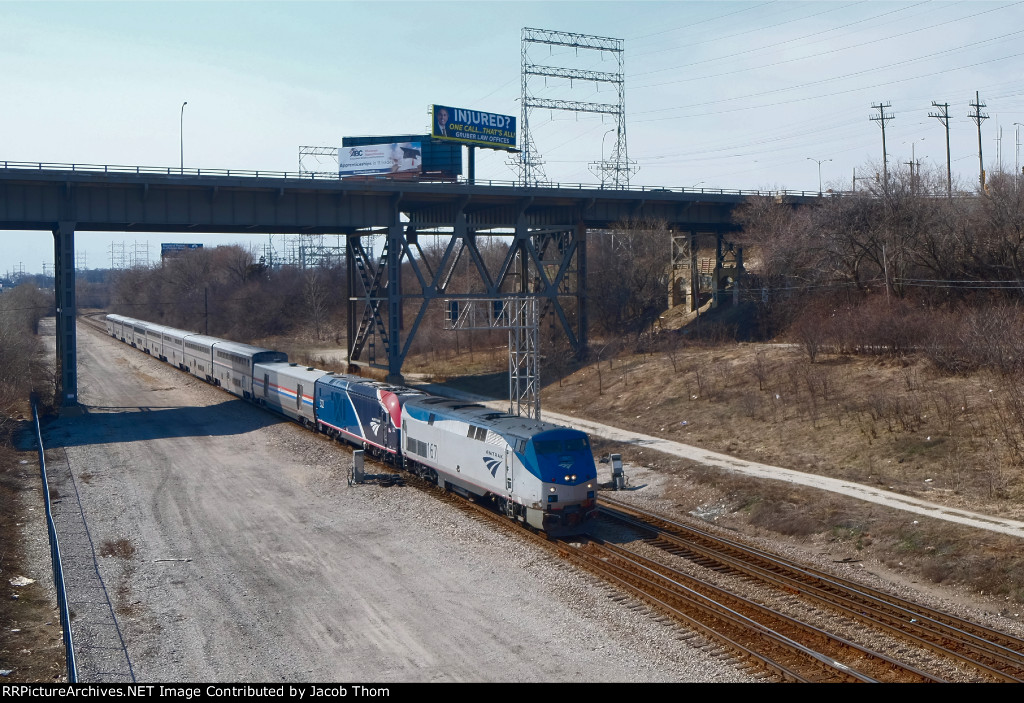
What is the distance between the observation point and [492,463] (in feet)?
77.6

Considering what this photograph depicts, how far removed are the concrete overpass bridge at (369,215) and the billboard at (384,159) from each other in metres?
8.91

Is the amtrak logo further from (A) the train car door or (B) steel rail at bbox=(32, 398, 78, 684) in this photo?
(B) steel rail at bbox=(32, 398, 78, 684)

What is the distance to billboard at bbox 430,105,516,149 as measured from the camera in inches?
2313

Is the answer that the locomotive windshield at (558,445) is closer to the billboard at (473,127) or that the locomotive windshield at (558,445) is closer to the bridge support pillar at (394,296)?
the bridge support pillar at (394,296)

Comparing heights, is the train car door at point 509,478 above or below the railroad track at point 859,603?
above

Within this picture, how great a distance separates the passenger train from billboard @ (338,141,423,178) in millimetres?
22360

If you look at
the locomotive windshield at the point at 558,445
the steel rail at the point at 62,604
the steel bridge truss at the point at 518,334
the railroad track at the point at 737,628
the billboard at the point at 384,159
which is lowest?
the railroad track at the point at 737,628

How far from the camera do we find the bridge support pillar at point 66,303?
140 ft

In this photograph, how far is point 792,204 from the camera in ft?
192

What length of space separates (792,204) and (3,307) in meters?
66.3

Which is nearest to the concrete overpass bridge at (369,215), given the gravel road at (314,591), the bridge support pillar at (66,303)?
the bridge support pillar at (66,303)

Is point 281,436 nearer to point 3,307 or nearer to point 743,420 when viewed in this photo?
A: point 743,420

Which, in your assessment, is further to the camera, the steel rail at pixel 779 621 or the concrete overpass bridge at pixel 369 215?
the concrete overpass bridge at pixel 369 215

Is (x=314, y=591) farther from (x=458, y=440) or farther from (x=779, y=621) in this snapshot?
(x=779, y=621)
